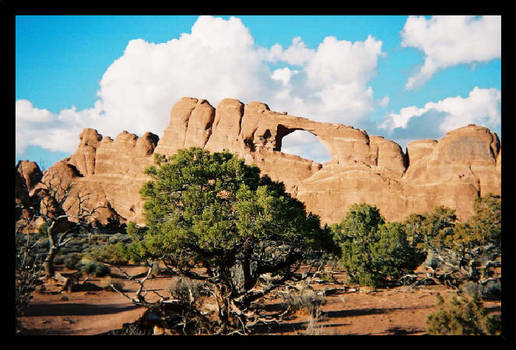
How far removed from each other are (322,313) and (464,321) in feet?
17.1

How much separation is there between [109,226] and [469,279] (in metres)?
50.6

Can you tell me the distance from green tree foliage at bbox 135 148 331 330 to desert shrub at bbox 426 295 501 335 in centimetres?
310

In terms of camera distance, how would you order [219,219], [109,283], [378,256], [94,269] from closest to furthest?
1. [219,219]
2. [109,283]
3. [378,256]
4. [94,269]

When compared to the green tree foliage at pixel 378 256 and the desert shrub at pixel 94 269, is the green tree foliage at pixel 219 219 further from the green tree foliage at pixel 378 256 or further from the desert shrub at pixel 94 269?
the desert shrub at pixel 94 269

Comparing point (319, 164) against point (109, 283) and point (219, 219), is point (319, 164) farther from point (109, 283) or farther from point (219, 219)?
point (219, 219)

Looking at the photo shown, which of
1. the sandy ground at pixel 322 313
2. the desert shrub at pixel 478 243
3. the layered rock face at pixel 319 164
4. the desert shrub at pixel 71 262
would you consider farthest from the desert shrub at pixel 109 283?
the layered rock face at pixel 319 164

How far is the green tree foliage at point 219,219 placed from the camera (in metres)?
8.17

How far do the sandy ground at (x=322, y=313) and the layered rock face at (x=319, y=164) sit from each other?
36.1 m

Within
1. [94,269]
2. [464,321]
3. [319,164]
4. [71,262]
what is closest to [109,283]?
[94,269]

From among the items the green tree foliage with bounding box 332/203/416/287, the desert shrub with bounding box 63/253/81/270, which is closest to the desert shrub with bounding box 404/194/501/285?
the green tree foliage with bounding box 332/203/416/287

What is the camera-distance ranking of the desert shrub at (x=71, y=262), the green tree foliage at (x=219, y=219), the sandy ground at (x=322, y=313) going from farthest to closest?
the desert shrub at (x=71, y=262)
the sandy ground at (x=322, y=313)
the green tree foliage at (x=219, y=219)

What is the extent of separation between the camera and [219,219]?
833 cm
